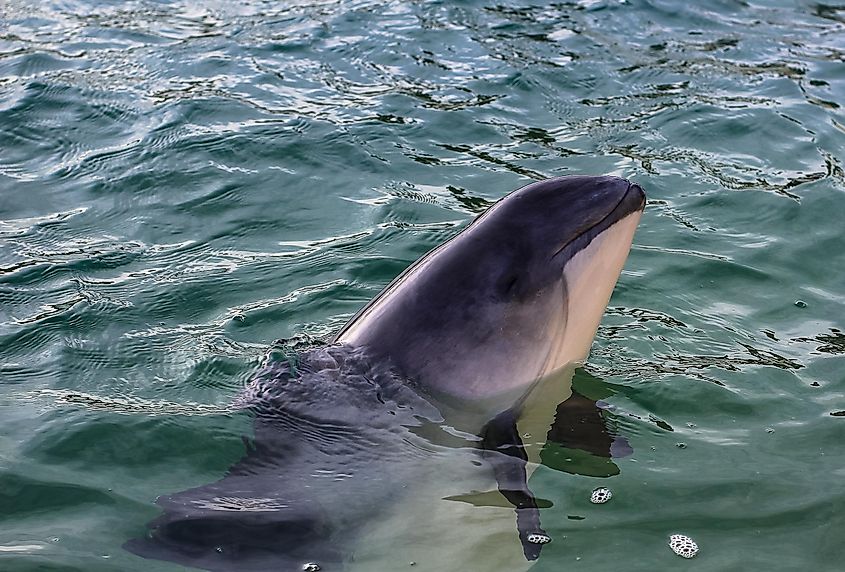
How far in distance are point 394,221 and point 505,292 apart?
2800mm

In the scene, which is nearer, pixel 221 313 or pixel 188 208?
pixel 221 313

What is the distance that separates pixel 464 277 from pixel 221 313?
6.77 ft

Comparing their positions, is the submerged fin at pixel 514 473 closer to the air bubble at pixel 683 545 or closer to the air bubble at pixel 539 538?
the air bubble at pixel 539 538

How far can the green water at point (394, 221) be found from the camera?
4797mm

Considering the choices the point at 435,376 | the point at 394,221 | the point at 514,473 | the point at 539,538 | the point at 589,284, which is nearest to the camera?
the point at 539,538

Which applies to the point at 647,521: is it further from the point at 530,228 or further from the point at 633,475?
the point at 530,228

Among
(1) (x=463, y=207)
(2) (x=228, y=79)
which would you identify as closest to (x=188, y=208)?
(1) (x=463, y=207)

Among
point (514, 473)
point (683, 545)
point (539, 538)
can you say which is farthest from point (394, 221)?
point (683, 545)

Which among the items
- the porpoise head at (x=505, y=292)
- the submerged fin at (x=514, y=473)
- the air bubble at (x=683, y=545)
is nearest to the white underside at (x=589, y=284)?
the porpoise head at (x=505, y=292)

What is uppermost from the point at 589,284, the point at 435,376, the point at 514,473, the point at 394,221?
the point at 589,284

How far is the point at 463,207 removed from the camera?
7.94 m

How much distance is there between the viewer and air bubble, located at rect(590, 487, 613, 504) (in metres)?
4.69

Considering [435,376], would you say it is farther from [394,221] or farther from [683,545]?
[394,221]

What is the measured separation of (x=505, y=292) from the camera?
4.93 m
